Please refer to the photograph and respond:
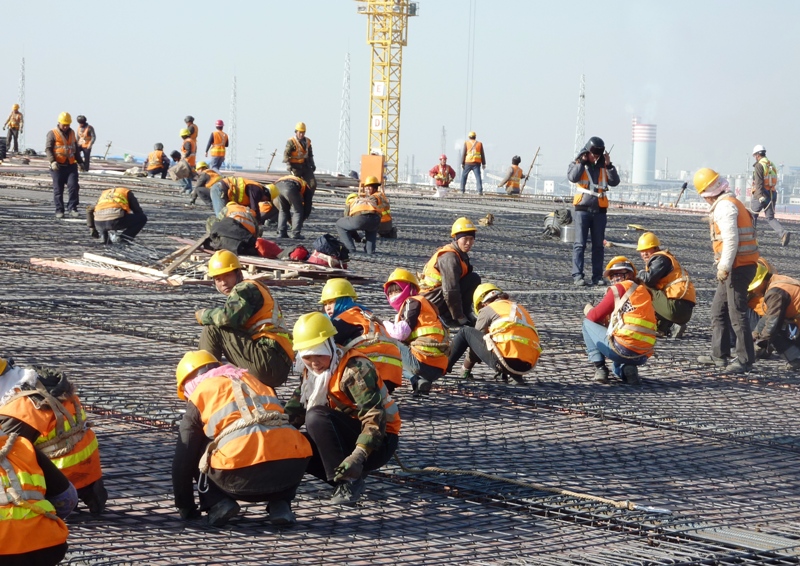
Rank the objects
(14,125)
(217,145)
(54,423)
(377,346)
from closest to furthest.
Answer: (54,423)
(377,346)
(217,145)
(14,125)

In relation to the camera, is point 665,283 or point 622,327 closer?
point 622,327

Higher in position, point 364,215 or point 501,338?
point 364,215

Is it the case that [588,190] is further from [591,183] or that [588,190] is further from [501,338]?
[501,338]

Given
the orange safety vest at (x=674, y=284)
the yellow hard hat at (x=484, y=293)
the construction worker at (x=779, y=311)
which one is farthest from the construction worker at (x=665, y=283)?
the yellow hard hat at (x=484, y=293)

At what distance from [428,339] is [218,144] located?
1976 cm

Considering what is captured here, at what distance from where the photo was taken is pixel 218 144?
2662cm

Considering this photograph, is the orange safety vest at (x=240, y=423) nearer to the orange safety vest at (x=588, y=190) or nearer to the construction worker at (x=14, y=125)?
the orange safety vest at (x=588, y=190)

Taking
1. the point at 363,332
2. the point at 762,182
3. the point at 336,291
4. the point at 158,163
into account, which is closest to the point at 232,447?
the point at 363,332

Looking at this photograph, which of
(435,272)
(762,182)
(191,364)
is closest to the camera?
(191,364)

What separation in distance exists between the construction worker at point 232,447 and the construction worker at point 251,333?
1.71m

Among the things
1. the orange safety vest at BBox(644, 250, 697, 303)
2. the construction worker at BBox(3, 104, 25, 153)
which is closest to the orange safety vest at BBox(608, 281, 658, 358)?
the orange safety vest at BBox(644, 250, 697, 303)

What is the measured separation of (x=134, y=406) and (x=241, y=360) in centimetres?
77

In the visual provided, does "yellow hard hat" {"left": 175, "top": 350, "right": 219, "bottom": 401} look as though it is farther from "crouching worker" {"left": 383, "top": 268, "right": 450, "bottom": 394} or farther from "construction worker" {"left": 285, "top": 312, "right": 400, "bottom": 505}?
"crouching worker" {"left": 383, "top": 268, "right": 450, "bottom": 394}

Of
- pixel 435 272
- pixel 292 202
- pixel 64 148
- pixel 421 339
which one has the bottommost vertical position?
pixel 421 339
